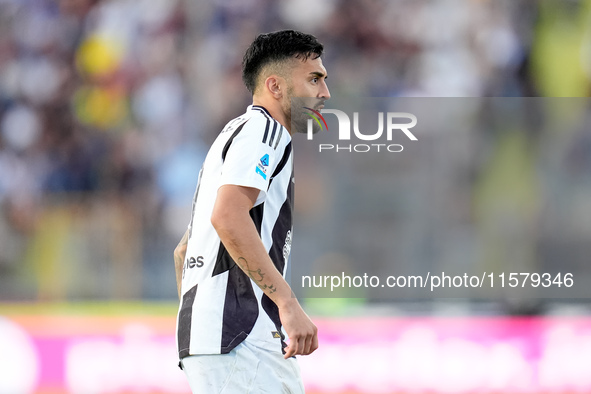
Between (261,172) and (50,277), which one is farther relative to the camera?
(50,277)

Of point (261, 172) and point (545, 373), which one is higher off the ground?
point (261, 172)

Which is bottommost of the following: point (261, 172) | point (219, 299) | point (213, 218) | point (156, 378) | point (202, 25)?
point (156, 378)

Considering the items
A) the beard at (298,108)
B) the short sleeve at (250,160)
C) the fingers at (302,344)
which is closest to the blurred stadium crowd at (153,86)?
the beard at (298,108)

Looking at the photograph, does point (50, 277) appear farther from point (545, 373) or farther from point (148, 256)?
point (545, 373)

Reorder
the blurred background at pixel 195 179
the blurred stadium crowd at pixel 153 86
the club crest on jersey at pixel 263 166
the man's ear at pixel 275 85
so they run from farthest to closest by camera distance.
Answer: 1. the blurred stadium crowd at pixel 153 86
2. the blurred background at pixel 195 179
3. the man's ear at pixel 275 85
4. the club crest on jersey at pixel 263 166

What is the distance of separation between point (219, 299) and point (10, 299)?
3.19m

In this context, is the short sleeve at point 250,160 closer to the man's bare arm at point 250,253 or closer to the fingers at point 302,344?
the man's bare arm at point 250,253

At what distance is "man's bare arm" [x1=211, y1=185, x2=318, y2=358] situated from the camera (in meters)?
1.73

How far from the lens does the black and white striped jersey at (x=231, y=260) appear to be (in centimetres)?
186

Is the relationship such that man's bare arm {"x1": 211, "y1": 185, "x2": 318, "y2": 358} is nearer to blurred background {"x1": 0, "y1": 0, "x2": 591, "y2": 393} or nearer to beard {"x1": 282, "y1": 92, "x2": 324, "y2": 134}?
beard {"x1": 282, "y1": 92, "x2": 324, "y2": 134}

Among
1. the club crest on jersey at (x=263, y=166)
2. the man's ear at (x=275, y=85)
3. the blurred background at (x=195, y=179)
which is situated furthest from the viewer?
the blurred background at (x=195, y=179)

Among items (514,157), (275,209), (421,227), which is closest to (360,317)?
(421,227)

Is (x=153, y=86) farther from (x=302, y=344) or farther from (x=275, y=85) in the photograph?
(x=302, y=344)

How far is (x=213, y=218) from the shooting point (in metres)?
1.76
